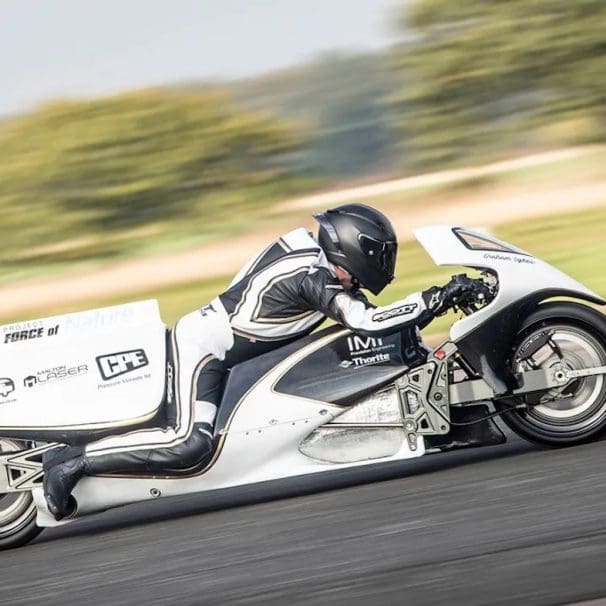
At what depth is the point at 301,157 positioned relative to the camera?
21047 millimetres

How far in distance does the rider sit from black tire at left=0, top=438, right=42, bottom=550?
25 cm

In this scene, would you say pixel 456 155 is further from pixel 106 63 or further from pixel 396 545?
pixel 396 545

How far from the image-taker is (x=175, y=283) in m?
18.2

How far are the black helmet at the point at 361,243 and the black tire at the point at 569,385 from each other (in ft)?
2.53

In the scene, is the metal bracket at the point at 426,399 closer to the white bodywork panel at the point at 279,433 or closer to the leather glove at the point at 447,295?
the white bodywork panel at the point at 279,433

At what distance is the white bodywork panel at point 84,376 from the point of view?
281 inches

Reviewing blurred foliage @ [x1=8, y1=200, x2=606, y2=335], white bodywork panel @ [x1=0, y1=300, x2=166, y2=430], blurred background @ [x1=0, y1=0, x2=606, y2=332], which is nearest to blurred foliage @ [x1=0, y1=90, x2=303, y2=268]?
blurred background @ [x1=0, y1=0, x2=606, y2=332]

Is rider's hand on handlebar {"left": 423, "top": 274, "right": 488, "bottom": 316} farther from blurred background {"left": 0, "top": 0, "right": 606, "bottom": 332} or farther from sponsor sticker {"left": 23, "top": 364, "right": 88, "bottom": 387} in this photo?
blurred background {"left": 0, "top": 0, "right": 606, "bottom": 332}

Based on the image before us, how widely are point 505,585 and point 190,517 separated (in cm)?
262

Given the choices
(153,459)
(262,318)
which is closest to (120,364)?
(153,459)

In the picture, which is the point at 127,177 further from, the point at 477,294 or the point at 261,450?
the point at 477,294

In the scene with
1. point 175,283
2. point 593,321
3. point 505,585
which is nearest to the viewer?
point 505,585

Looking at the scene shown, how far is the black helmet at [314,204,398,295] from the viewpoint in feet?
23.4

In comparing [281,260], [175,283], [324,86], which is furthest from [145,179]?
[281,260]
